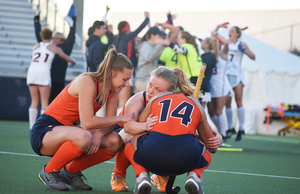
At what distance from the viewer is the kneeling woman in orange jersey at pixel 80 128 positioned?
9.27 feet

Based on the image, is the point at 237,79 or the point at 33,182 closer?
the point at 33,182

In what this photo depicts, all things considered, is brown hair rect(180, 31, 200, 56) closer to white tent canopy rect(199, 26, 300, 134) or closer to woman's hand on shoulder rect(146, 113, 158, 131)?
woman's hand on shoulder rect(146, 113, 158, 131)

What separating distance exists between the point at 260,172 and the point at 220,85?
2.53 meters

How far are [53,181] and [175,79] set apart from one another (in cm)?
117

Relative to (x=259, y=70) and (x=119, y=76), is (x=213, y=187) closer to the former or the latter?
(x=119, y=76)

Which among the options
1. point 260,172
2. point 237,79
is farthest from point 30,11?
point 260,172

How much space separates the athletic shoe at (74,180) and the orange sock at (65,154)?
0.15 meters

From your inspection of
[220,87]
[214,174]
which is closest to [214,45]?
[220,87]

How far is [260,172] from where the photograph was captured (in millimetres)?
4336

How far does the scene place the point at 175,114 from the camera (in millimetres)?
2609

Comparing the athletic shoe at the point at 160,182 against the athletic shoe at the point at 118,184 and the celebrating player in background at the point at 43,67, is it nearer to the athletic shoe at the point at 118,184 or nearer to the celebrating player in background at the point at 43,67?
the athletic shoe at the point at 118,184

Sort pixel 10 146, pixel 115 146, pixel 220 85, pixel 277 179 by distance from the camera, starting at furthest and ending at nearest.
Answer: pixel 220 85 → pixel 10 146 → pixel 277 179 → pixel 115 146

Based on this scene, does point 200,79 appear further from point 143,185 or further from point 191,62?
point 191,62

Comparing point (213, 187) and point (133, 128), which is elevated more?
point (133, 128)
